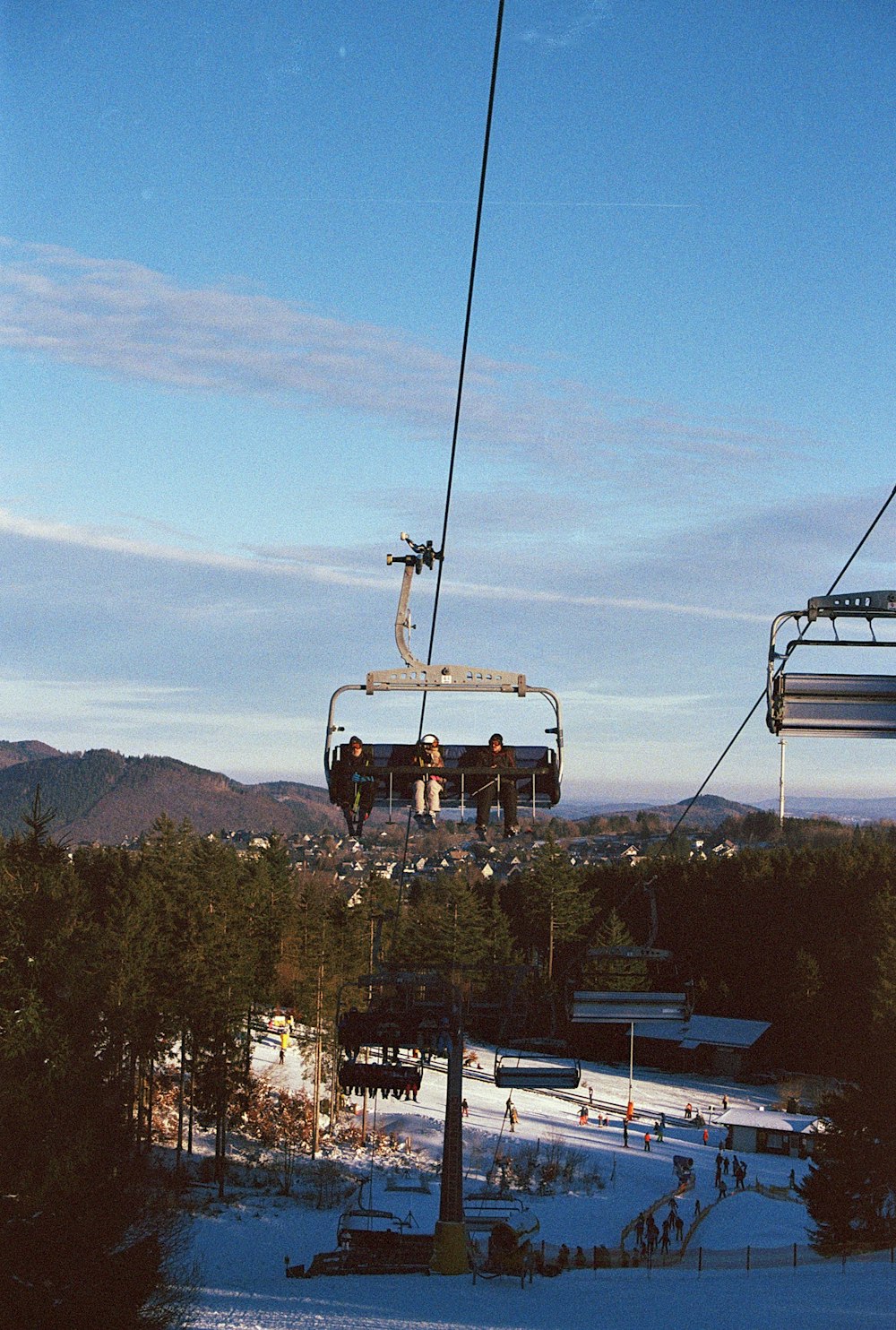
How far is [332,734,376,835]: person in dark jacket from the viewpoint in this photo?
19844 millimetres

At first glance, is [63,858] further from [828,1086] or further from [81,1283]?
[828,1086]

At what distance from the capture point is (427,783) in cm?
2019

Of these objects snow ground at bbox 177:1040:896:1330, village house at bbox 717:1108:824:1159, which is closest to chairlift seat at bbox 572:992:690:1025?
snow ground at bbox 177:1040:896:1330

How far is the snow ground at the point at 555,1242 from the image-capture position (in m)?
26.4

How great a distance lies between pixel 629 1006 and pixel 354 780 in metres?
7.62

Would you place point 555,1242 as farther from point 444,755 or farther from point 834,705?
point 834,705

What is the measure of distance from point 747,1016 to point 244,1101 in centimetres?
4832

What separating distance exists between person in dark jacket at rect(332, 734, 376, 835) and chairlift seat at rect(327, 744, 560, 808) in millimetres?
21

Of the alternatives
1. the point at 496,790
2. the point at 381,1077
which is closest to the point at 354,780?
the point at 496,790

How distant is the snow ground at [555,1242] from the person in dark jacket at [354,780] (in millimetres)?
11637

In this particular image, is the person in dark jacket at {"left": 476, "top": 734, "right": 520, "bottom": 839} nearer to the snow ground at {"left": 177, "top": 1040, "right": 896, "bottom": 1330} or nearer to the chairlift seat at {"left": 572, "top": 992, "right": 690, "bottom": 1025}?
the chairlift seat at {"left": 572, "top": 992, "right": 690, "bottom": 1025}

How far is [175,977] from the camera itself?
Answer: 45188 millimetres

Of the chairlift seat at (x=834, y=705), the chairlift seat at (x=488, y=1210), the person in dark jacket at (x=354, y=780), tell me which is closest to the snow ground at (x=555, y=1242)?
the chairlift seat at (x=488, y=1210)

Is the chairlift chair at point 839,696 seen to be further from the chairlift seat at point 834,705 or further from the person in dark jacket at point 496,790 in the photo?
the person in dark jacket at point 496,790
